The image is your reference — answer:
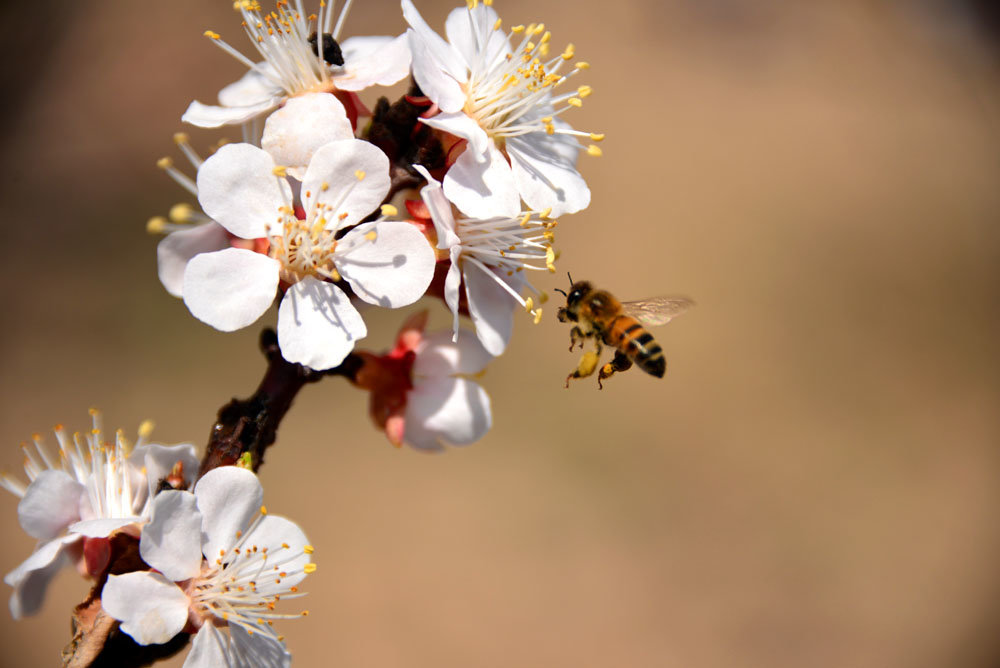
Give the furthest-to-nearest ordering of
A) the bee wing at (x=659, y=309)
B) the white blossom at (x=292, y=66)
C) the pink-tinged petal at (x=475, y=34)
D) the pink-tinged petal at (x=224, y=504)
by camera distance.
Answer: the bee wing at (x=659, y=309), the pink-tinged petal at (x=475, y=34), the white blossom at (x=292, y=66), the pink-tinged petal at (x=224, y=504)

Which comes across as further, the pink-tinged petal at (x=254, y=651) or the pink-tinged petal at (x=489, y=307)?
the pink-tinged petal at (x=489, y=307)

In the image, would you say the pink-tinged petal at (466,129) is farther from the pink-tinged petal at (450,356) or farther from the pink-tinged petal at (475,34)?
the pink-tinged petal at (450,356)

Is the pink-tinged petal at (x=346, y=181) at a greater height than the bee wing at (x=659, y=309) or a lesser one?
greater

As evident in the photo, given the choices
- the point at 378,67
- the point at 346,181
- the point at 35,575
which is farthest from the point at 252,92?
the point at 35,575

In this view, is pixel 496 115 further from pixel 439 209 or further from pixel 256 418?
pixel 256 418

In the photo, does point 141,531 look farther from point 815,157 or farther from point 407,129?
point 815,157

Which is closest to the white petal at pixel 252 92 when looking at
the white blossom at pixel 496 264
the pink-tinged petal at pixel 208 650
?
the white blossom at pixel 496 264
